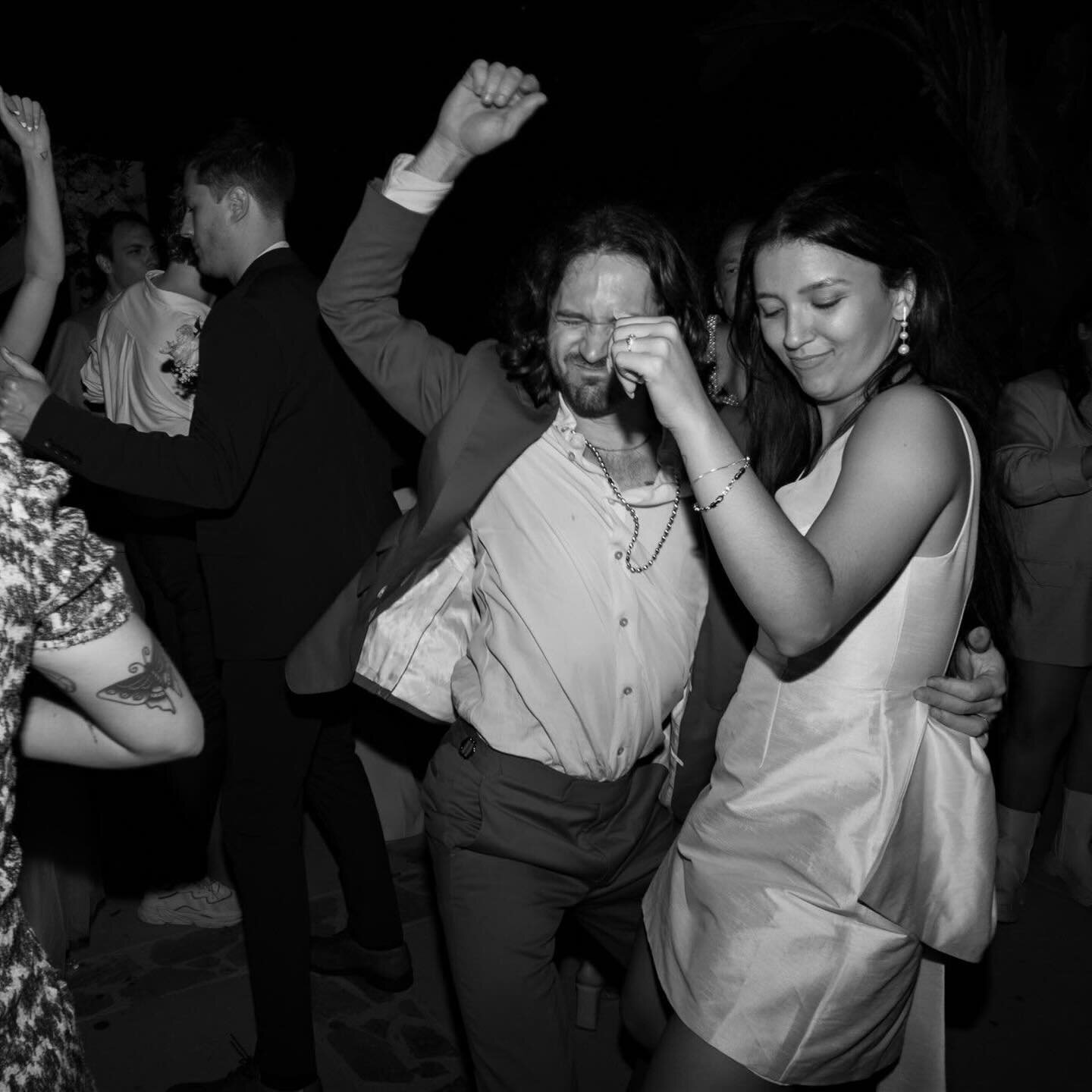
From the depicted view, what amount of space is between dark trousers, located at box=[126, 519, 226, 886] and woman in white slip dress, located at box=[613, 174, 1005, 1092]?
1.94 meters

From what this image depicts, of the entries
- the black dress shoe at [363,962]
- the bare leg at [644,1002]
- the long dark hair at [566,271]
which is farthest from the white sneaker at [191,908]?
the long dark hair at [566,271]

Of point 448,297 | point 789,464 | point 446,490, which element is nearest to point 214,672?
point 446,490

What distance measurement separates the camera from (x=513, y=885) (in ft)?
6.98

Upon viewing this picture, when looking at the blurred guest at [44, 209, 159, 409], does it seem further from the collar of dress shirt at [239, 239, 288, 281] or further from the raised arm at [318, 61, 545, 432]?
the raised arm at [318, 61, 545, 432]

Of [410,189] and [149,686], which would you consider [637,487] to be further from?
[149,686]

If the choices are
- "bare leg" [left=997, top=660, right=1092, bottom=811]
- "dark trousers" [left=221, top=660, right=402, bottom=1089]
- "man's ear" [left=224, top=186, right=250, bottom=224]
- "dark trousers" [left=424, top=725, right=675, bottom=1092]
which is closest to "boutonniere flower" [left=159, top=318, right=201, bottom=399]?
A: "man's ear" [left=224, top=186, right=250, bottom=224]

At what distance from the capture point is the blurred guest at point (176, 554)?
3406mm

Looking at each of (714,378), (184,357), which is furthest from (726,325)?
(184,357)

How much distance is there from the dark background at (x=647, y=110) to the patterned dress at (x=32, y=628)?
3335 mm

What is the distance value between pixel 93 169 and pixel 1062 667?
14.6 feet

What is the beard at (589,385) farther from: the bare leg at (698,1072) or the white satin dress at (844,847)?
the bare leg at (698,1072)

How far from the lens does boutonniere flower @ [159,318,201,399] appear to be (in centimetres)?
346

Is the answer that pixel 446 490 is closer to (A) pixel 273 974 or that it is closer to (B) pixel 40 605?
(B) pixel 40 605

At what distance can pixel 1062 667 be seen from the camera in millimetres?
3617
